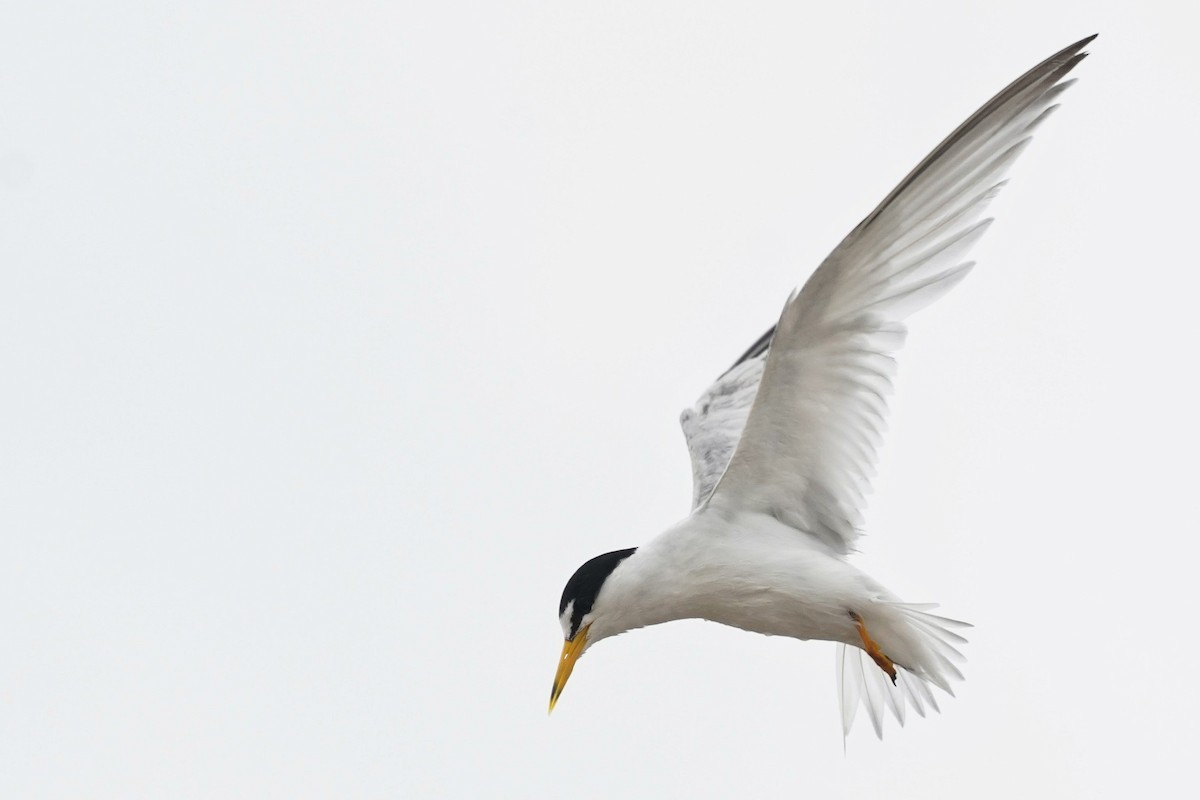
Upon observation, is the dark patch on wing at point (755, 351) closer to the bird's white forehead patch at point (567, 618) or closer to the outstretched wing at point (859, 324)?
the outstretched wing at point (859, 324)

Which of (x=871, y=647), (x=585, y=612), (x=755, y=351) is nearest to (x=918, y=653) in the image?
(x=871, y=647)

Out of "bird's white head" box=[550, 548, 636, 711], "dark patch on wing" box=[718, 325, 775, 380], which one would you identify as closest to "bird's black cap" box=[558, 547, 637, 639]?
"bird's white head" box=[550, 548, 636, 711]

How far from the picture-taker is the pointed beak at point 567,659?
7188mm

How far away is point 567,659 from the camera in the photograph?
722 centimetres

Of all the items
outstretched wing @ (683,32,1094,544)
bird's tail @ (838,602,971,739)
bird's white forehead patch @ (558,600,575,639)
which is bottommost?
bird's tail @ (838,602,971,739)

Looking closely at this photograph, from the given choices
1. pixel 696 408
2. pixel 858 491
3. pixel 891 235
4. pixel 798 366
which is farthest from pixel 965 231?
pixel 696 408

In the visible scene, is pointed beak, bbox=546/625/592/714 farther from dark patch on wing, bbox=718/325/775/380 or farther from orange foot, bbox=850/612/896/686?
dark patch on wing, bbox=718/325/775/380

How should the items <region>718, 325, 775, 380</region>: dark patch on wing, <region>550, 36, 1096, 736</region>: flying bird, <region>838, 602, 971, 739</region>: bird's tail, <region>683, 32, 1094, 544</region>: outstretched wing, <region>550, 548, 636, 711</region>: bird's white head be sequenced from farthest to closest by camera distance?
<region>718, 325, 775, 380</region>: dark patch on wing < <region>550, 548, 636, 711</region>: bird's white head < <region>838, 602, 971, 739</region>: bird's tail < <region>550, 36, 1096, 736</region>: flying bird < <region>683, 32, 1094, 544</region>: outstretched wing

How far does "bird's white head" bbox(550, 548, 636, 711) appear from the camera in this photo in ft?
23.4

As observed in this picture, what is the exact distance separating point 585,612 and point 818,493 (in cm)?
119

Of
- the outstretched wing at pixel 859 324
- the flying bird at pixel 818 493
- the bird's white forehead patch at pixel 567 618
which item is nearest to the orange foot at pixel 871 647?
the flying bird at pixel 818 493

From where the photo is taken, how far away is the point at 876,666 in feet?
26.7

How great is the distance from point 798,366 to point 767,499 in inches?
31.2

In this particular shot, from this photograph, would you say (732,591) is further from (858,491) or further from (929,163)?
(929,163)
